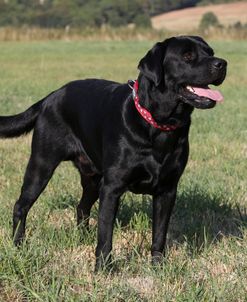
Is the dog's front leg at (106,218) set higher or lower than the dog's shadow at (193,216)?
higher

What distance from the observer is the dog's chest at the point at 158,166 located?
4332 millimetres

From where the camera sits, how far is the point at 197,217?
579 cm

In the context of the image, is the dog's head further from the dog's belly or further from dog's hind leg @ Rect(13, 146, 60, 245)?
dog's hind leg @ Rect(13, 146, 60, 245)

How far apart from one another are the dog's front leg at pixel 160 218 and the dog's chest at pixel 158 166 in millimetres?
128

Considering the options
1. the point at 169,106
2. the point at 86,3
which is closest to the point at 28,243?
the point at 169,106

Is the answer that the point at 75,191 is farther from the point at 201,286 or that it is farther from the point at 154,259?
the point at 201,286

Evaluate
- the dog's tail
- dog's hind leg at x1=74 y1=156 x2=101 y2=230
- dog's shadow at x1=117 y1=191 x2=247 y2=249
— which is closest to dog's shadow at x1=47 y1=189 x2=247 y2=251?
dog's shadow at x1=117 y1=191 x2=247 y2=249

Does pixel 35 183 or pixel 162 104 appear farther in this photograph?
pixel 35 183

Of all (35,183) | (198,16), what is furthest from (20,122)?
(198,16)

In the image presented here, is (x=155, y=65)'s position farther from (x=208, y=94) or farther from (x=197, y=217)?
(x=197, y=217)

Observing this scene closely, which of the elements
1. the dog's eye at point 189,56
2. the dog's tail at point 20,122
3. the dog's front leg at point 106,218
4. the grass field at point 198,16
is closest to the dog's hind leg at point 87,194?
the dog's tail at point 20,122

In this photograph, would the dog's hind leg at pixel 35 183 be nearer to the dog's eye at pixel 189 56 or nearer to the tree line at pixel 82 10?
the dog's eye at pixel 189 56

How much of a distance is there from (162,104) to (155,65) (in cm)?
26

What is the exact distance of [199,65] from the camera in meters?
4.25
